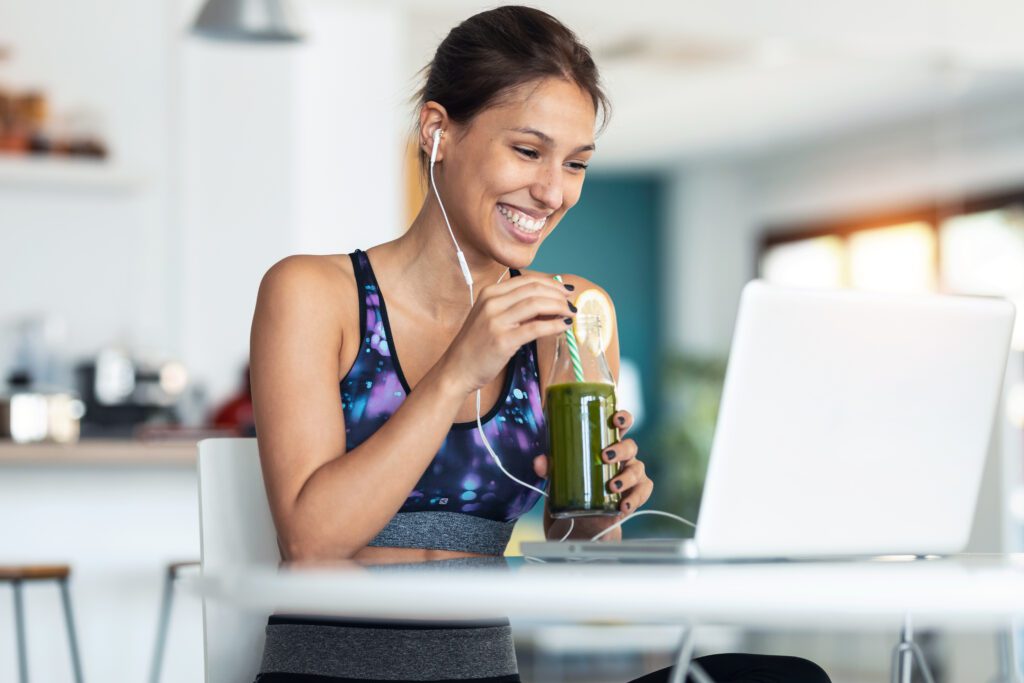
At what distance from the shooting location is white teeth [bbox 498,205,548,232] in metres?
1.55

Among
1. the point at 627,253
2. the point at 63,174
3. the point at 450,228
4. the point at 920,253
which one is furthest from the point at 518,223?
the point at 627,253

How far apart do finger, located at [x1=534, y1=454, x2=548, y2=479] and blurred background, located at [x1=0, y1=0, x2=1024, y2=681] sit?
0.37 m

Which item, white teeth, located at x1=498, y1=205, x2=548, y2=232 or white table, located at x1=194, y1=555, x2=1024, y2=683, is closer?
white table, located at x1=194, y1=555, x2=1024, y2=683

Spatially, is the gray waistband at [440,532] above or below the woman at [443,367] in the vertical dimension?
below

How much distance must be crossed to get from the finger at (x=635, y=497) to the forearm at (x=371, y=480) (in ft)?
0.73

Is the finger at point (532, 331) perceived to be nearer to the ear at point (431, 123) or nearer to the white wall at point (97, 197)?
the ear at point (431, 123)

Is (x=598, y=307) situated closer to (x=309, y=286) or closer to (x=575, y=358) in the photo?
(x=575, y=358)

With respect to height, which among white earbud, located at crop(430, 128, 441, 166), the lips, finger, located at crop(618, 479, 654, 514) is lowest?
finger, located at crop(618, 479, 654, 514)

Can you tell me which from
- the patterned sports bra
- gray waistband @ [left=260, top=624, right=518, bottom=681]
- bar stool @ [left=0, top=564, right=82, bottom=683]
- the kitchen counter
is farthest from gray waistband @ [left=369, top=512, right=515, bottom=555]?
the kitchen counter

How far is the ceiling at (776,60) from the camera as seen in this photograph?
557 cm

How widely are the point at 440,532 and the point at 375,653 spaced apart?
0.18 meters

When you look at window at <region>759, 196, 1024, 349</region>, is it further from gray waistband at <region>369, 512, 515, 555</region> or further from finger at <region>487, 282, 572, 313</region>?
finger at <region>487, 282, 572, 313</region>

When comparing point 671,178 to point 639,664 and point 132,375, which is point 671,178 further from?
point 132,375

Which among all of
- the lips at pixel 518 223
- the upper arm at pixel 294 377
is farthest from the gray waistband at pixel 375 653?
the lips at pixel 518 223
